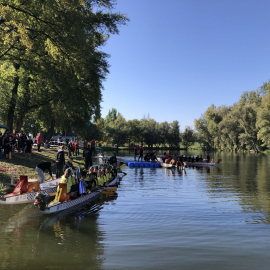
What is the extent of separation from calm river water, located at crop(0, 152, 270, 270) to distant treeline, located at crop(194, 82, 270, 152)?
205 ft

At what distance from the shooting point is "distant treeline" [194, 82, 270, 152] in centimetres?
7288

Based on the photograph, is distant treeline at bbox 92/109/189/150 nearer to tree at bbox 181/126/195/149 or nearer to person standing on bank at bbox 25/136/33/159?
tree at bbox 181/126/195/149

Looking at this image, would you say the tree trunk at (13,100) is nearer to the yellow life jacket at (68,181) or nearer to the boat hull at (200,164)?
the yellow life jacket at (68,181)

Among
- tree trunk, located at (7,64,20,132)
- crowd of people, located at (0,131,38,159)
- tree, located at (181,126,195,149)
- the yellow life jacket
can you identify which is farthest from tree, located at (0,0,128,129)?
tree, located at (181,126,195,149)

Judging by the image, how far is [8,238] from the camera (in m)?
8.50

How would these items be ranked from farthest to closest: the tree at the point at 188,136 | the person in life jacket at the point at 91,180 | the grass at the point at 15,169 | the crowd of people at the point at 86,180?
1. the tree at the point at 188,136
2. the person in life jacket at the point at 91,180
3. the grass at the point at 15,169
4. the crowd of people at the point at 86,180

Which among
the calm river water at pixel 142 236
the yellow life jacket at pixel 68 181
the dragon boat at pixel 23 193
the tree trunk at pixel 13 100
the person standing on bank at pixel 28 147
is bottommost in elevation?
the calm river water at pixel 142 236

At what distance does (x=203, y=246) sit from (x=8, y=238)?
5.97 m

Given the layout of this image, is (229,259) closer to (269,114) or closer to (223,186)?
(223,186)

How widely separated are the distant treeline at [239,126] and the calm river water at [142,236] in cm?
6242

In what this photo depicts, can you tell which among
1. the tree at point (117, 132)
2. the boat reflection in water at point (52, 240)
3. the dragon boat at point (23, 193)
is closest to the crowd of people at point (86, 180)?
the boat reflection in water at point (52, 240)

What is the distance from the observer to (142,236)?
9.09 m

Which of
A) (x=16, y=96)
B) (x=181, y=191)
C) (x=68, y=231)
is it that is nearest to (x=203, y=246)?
(x=68, y=231)

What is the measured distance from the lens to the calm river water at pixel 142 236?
710cm
